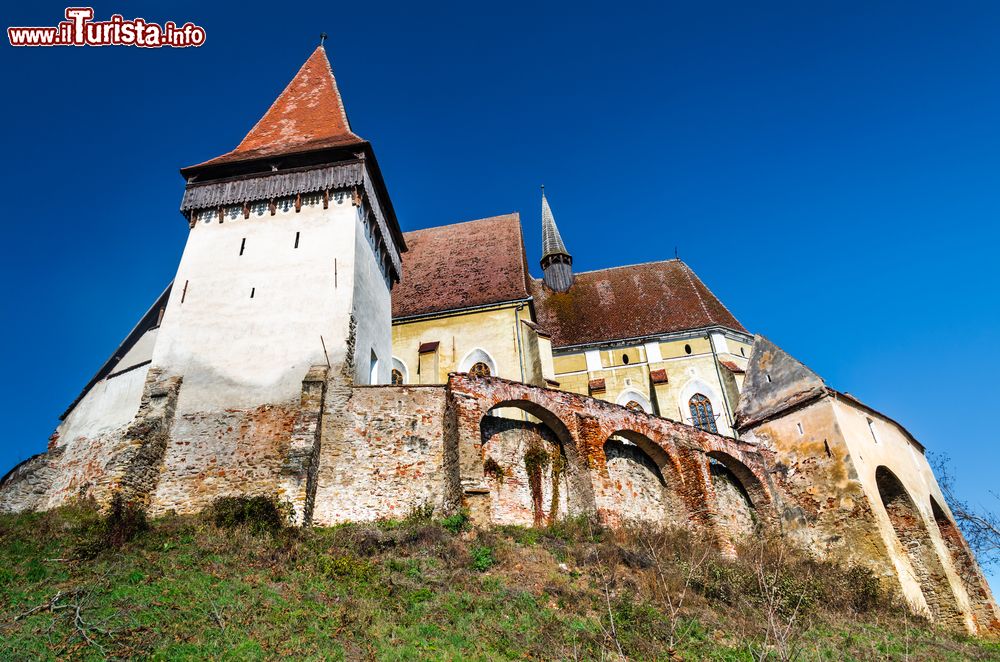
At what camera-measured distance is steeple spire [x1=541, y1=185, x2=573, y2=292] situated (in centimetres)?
3331

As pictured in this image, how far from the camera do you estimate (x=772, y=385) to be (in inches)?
840

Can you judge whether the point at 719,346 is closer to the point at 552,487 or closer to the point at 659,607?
the point at 552,487

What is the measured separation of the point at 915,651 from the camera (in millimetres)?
12609

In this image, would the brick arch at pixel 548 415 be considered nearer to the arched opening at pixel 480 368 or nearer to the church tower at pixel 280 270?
the church tower at pixel 280 270

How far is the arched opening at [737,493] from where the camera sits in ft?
59.8

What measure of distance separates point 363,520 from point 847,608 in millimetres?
11073

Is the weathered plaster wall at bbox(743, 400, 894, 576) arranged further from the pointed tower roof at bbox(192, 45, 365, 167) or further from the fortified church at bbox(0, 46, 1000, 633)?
the pointed tower roof at bbox(192, 45, 365, 167)

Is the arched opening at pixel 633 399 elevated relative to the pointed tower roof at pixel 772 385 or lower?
elevated

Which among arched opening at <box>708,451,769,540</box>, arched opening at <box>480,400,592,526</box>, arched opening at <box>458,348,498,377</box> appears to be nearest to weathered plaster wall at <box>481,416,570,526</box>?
arched opening at <box>480,400,592,526</box>

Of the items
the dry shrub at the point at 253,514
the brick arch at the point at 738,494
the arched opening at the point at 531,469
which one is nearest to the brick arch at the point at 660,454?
the brick arch at the point at 738,494

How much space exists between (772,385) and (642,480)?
6551mm

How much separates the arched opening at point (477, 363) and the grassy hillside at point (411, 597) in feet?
34.7

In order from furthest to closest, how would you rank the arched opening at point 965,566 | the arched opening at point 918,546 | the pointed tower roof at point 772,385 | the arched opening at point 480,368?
the arched opening at point 480,368 → the pointed tower roof at point 772,385 → the arched opening at point 965,566 → the arched opening at point 918,546

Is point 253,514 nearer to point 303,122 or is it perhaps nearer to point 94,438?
point 94,438
